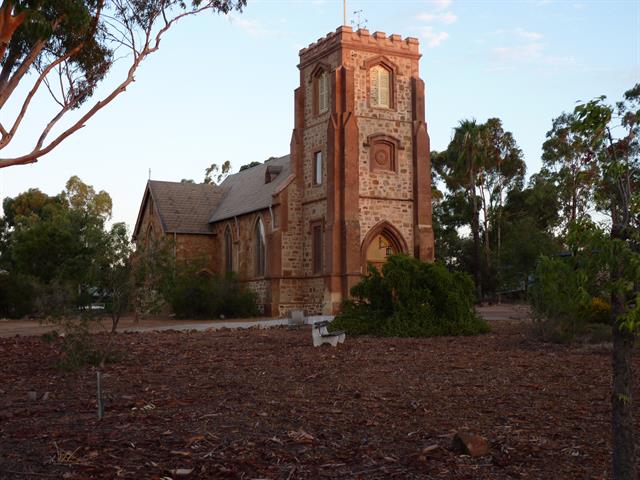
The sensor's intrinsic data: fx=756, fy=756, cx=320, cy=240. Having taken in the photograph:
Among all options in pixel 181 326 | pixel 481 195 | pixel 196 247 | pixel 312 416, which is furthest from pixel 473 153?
pixel 312 416

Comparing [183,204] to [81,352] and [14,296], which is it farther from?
[81,352]

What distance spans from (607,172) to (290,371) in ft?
25.0

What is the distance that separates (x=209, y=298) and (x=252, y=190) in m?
8.16

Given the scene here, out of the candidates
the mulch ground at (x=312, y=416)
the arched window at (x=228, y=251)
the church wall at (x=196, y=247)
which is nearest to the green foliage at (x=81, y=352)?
the mulch ground at (x=312, y=416)

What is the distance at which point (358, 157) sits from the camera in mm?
34156

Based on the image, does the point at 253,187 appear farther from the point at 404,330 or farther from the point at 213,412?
the point at 213,412

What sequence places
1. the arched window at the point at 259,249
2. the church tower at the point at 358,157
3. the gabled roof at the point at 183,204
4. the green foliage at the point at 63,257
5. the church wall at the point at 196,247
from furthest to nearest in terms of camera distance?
the gabled roof at the point at 183,204 < the church wall at the point at 196,247 < the arched window at the point at 259,249 < the church tower at the point at 358,157 < the green foliage at the point at 63,257

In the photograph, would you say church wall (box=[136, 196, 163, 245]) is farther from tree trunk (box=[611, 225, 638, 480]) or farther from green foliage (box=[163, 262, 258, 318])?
tree trunk (box=[611, 225, 638, 480])

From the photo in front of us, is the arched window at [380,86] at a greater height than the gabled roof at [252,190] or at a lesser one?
greater

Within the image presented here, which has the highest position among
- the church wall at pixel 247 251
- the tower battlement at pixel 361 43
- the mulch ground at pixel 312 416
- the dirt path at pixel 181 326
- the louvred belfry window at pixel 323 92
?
the tower battlement at pixel 361 43

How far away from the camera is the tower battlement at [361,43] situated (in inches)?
1345

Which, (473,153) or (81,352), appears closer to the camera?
(81,352)

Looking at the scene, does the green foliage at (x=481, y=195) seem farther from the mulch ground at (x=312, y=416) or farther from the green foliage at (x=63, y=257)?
the mulch ground at (x=312, y=416)

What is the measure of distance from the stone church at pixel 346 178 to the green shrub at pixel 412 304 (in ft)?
43.7
